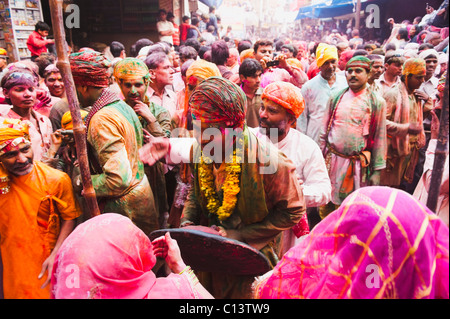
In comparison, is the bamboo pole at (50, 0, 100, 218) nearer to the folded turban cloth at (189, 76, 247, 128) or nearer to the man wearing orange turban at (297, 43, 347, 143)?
the folded turban cloth at (189, 76, 247, 128)

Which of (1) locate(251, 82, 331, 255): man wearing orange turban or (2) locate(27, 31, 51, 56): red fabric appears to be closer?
(1) locate(251, 82, 331, 255): man wearing orange turban

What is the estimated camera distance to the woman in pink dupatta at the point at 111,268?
4.52 feet

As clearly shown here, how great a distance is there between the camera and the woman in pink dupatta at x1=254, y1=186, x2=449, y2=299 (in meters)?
1.21

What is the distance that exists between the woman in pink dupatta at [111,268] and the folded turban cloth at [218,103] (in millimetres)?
777

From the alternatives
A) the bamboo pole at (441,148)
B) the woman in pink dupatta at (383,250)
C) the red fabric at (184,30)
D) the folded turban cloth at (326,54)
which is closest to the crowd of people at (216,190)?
the woman in pink dupatta at (383,250)

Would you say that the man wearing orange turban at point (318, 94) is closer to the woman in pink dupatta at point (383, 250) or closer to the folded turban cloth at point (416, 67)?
Result: the folded turban cloth at point (416, 67)

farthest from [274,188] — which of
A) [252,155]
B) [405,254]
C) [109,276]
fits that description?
[109,276]

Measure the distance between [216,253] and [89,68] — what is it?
1764 millimetres

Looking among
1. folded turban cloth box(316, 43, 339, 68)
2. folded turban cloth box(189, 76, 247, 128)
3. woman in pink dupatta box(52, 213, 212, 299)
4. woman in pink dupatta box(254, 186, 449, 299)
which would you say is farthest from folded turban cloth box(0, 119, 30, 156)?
folded turban cloth box(316, 43, 339, 68)

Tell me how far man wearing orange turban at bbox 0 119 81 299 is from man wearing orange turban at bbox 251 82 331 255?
177 cm

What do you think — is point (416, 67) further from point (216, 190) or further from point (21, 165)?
point (21, 165)

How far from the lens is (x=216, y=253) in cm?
186

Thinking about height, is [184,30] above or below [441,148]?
above

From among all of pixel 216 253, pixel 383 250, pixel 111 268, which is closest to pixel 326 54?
pixel 216 253
